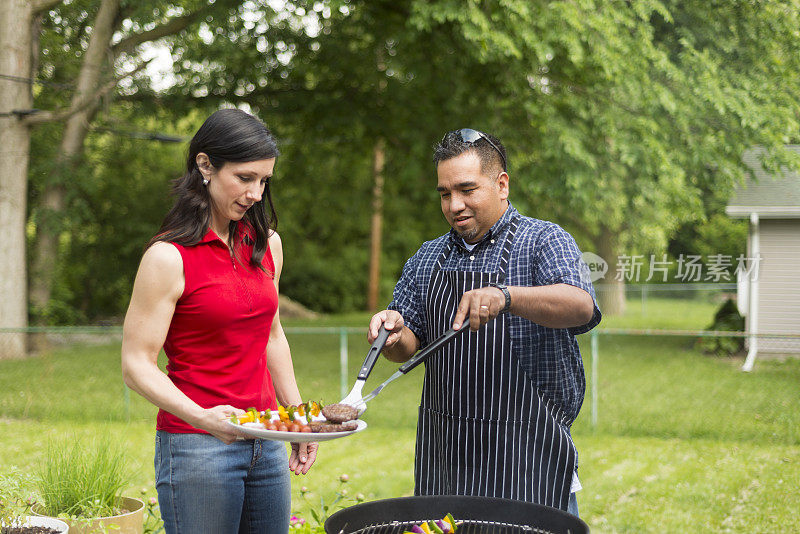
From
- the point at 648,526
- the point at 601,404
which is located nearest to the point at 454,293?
the point at 648,526

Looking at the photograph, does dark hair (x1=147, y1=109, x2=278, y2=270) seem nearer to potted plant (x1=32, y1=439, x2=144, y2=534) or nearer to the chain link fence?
potted plant (x1=32, y1=439, x2=144, y2=534)

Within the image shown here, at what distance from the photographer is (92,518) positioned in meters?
2.73

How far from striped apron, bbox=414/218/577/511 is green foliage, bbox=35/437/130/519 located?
1366mm

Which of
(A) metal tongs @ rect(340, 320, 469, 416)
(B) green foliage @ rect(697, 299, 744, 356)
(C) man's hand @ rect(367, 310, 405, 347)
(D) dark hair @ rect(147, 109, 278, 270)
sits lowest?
(B) green foliage @ rect(697, 299, 744, 356)

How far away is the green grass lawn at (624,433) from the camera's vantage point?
5012 mm

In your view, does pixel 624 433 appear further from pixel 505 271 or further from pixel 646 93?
pixel 505 271

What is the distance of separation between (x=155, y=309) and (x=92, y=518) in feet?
4.36

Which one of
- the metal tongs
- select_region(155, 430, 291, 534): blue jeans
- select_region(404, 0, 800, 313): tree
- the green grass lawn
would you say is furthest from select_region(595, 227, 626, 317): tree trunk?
select_region(155, 430, 291, 534): blue jeans

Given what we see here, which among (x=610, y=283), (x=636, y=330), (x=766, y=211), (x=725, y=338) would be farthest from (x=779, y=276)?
(x=610, y=283)

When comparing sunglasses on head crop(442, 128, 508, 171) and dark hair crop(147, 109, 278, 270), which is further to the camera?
sunglasses on head crop(442, 128, 508, 171)

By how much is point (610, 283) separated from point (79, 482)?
14.0m

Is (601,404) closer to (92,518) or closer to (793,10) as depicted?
(793,10)

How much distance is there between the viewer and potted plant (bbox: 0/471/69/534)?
2502 millimetres

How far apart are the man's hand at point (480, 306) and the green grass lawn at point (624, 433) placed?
190cm
